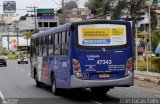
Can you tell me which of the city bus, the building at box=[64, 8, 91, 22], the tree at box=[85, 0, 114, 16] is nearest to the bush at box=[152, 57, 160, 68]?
the tree at box=[85, 0, 114, 16]

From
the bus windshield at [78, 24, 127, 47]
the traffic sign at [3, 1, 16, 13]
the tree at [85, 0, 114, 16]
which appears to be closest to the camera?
the bus windshield at [78, 24, 127, 47]

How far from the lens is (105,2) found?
39781mm

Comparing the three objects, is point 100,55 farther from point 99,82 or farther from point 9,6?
point 9,6

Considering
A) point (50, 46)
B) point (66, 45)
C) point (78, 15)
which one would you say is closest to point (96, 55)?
point (66, 45)

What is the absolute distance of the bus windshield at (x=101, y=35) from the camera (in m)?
16.7

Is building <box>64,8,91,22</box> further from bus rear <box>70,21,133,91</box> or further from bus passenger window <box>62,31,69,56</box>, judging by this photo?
bus rear <box>70,21,133,91</box>

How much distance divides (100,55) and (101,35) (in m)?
0.74

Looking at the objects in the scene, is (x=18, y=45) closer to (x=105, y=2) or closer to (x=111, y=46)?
(x=105, y=2)

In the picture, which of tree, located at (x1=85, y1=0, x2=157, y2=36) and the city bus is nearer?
the city bus

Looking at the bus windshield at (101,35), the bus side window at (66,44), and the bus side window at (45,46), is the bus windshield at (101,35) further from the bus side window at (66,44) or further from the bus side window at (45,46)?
the bus side window at (45,46)

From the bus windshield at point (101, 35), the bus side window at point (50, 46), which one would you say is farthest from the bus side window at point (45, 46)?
the bus windshield at point (101, 35)

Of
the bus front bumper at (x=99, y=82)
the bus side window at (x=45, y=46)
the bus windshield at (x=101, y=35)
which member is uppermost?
the bus windshield at (x=101, y=35)

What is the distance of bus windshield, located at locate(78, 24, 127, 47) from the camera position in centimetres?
1670

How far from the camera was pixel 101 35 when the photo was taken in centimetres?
1681
